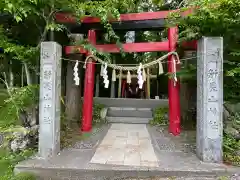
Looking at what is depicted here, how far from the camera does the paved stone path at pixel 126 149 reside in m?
5.30

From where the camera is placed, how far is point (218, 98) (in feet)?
17.0

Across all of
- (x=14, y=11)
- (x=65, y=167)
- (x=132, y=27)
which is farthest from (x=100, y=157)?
(x=132, y=27)

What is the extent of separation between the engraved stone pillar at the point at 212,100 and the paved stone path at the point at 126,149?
115 cm

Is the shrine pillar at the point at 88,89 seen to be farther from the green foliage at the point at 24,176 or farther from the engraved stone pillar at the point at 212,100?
the engraved stone pillar at the point at 212,100

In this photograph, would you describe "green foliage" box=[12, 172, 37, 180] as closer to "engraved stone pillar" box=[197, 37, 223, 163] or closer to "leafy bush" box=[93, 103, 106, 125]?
"engraved stone pillar" box=[197, 37, 223, 163]

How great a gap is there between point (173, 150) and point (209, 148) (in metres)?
1.12

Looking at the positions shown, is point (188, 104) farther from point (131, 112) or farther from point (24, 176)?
point (24, 176)

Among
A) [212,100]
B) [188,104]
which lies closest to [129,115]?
[188,104]

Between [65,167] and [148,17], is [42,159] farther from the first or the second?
[148,17]

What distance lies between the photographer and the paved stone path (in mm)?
5301

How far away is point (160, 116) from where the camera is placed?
9.48 m

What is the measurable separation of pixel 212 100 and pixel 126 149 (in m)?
2.37

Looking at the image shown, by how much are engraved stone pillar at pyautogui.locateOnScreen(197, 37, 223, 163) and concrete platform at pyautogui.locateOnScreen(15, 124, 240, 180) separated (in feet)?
1.05

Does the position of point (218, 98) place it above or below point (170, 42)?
below
